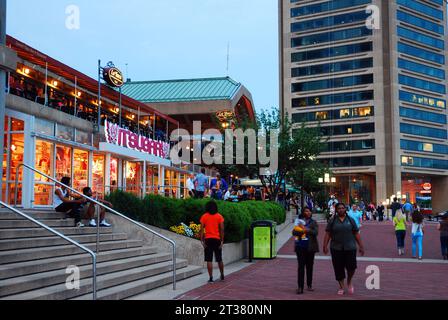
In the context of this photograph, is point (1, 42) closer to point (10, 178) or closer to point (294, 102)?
point (10, 178)

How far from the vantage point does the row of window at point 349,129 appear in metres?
86.2

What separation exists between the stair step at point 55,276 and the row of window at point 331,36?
8257 cm

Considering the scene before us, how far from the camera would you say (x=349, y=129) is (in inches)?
3452

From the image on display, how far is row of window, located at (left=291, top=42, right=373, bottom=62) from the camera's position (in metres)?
86.8

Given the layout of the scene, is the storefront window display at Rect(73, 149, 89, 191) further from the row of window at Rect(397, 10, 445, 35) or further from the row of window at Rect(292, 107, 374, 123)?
the row of window at Rect(397, 10, 445, 35)

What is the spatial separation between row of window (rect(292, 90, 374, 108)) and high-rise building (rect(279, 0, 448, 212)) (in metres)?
0.17

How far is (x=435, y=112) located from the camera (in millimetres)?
90438

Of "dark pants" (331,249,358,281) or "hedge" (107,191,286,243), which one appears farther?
"hedge" (107,191,286,243)

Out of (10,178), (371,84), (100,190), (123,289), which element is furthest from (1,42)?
(371,84)

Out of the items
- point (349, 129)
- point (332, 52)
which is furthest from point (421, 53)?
point (349, 129)

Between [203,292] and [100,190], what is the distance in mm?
15047

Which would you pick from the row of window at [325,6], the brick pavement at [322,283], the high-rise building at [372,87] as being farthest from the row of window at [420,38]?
the brick pavement at [322,283]

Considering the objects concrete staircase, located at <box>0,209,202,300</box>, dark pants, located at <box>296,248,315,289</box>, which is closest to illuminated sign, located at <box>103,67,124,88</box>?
concrete staircase, located at <box>0,209,202,300</box>

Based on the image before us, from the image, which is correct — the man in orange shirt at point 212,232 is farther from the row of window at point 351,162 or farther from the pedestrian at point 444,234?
the row of window at point 351,162
